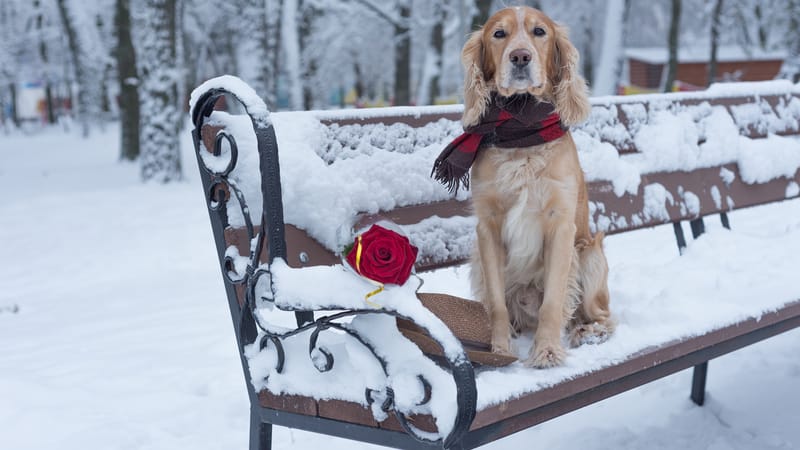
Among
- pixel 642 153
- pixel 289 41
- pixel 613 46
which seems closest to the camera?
pixel 642 153

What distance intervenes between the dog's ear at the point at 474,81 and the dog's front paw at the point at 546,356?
0.73 meters

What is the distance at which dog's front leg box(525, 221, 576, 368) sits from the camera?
2.63m

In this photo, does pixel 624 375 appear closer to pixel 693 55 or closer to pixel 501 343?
pixel 501 343

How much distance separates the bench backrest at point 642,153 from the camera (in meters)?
Answer: 2.96

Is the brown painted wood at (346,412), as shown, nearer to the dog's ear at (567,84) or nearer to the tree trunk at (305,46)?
the dog's ear at (567,84)

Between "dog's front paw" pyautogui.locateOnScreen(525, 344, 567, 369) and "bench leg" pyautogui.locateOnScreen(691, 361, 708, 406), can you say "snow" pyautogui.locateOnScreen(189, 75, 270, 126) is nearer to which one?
"dog's front paw" pyautogui.locateOnScreen(525, 344, 567, 369)

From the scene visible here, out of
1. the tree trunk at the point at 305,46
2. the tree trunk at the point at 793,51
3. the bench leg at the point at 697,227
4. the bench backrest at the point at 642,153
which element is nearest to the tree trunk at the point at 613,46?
the tree trunk at the point at 793,51

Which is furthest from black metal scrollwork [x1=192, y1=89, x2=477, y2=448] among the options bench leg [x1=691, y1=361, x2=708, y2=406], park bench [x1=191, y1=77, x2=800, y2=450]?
bench leg [x1=691, y1=361, x2=708, y2=406]

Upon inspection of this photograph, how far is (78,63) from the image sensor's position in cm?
2739

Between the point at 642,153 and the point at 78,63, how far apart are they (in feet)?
85.7

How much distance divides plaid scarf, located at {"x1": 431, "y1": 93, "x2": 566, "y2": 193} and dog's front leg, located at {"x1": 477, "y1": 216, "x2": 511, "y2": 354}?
197mm

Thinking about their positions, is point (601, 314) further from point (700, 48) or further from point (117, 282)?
point (700, 48)

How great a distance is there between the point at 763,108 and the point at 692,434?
83.7 inches

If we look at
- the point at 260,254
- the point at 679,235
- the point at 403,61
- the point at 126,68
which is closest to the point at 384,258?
the point at 260,254
